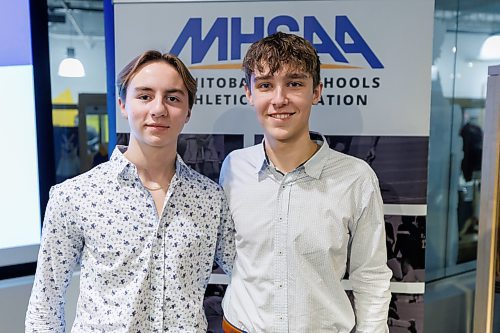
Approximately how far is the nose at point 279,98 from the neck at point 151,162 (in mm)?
337

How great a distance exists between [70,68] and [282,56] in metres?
3.04

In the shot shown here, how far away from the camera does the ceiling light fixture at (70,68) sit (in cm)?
410

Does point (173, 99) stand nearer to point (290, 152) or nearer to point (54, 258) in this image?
point (290, 152)

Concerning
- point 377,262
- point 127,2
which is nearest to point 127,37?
point 127,2

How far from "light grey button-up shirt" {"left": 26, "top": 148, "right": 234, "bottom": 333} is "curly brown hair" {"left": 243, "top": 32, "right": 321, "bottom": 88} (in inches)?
17.1

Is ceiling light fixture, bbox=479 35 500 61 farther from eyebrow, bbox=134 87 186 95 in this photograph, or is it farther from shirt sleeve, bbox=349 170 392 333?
eyebrow, bbox=134 87 186 95

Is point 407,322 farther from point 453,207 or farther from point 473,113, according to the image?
point 473,113

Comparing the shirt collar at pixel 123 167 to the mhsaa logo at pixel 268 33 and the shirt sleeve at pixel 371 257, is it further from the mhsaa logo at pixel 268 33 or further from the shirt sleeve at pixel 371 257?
the mhsaa logo at pixel 268 33

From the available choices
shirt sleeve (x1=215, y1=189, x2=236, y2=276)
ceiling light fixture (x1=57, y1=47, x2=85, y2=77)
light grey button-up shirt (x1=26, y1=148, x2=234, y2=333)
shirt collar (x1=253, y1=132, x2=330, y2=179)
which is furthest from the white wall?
ceiling light fixture (x1=57, y1=47, x2=85, y2=77)

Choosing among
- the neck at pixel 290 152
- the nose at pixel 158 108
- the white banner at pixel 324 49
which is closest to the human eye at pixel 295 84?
the neck at pixel 290 152

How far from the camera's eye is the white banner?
6.41 feet

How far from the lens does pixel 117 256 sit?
146 centimetres

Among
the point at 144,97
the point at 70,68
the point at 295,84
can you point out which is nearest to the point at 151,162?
the point at 144,97

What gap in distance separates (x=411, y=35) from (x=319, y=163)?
2.35 feet
